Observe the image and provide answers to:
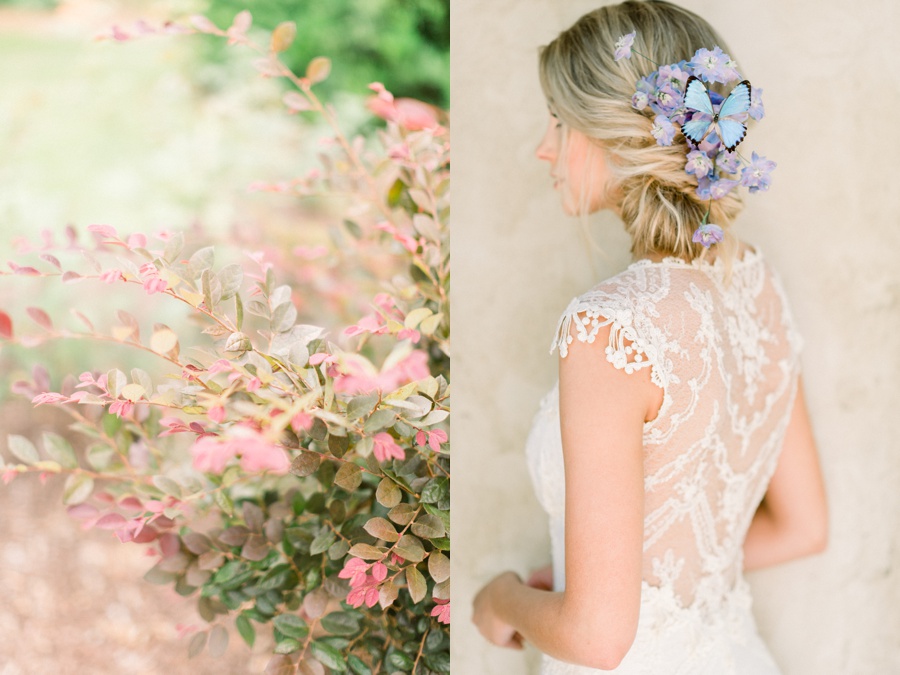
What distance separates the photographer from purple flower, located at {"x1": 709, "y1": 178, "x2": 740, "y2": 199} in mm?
915

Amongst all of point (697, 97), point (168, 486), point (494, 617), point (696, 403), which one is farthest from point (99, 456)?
point (697, 97)

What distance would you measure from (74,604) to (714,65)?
1.26 meters

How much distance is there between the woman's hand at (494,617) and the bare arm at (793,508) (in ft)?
1.51

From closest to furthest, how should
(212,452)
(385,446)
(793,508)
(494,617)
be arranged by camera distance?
(212,452)
(385,446)
(494,617)
(793,508)

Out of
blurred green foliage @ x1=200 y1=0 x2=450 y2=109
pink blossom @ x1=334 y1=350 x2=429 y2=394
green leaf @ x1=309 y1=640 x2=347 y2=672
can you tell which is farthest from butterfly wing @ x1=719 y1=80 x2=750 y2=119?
blurred green foliage @ x1=200 y1=0 x2=450 y2=109

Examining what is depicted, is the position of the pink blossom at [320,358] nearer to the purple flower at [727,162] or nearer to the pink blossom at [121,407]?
the pink blossom at [121,407]

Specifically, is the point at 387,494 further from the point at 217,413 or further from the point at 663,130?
the point at 663,130

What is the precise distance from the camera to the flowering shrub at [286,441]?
0.75 metres

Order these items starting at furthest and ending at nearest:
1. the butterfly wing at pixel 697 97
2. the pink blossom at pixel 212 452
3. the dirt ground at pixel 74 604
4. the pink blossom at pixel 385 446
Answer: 1. the dirt ground at pixel 74 604
2. the butterfly wing at pixel 697 97
3. the pink blossom at pixel 385 446
4. the pink blossom at pixel 212 452

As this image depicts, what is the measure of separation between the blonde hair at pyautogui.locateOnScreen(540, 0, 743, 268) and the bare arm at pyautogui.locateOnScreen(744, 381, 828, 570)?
412mm

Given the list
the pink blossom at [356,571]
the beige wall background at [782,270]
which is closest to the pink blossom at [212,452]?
the pink blossom at [356,571]

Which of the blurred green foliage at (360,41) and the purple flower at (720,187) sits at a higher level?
the purple flower at (720,187)

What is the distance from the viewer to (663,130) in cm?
90

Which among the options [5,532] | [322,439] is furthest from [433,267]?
[5,532]
